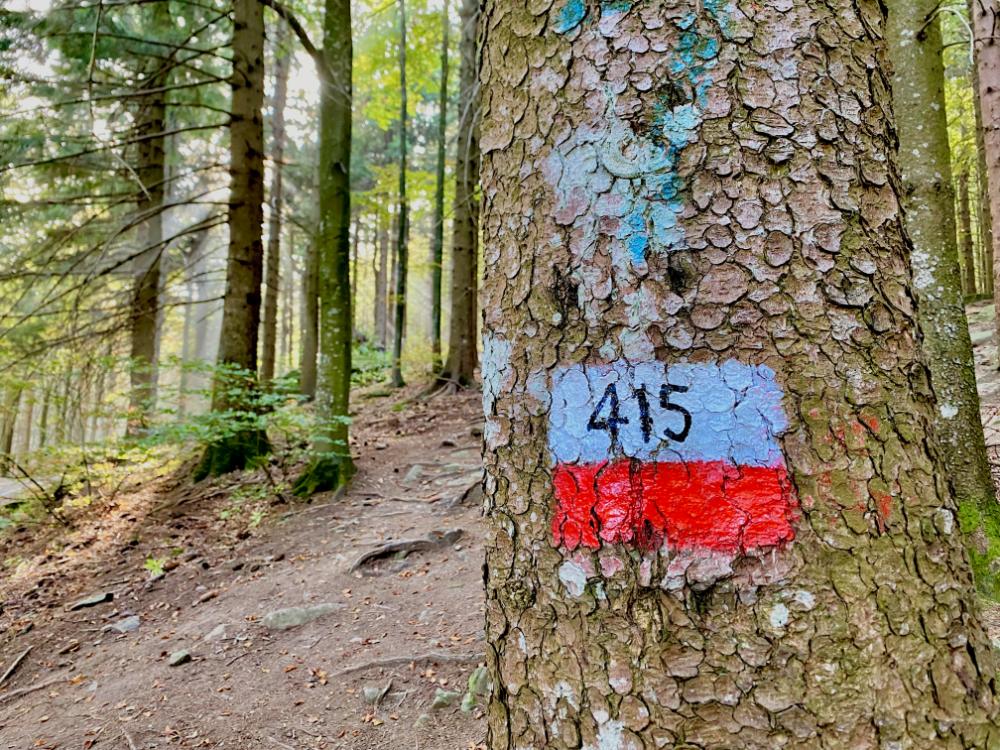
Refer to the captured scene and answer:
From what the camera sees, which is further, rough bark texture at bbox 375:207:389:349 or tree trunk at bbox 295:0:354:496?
rough bark texture at bbox 375:207:389:349

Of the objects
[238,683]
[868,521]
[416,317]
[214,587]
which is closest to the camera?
[868,521]

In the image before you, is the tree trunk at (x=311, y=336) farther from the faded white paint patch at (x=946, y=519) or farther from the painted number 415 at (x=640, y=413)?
the faded white paint patch at (x=946, y=519)

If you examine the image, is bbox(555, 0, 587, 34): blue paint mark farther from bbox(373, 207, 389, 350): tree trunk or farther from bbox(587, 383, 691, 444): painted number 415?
bbox(373, 207, 389, 350): tree trunk

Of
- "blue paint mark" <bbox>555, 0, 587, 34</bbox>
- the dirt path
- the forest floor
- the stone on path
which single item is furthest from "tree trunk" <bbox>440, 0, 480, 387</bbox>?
"blue paint mark" <bbox>555, 0, 587, 34</bbox>

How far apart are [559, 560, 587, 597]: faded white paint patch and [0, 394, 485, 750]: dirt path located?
2.18 metres

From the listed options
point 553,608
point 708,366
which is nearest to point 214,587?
point 553,608

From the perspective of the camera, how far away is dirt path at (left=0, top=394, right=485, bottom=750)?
3.09 m

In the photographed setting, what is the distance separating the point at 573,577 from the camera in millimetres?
975

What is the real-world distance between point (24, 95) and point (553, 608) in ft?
29.9

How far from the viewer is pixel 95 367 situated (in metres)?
6.64

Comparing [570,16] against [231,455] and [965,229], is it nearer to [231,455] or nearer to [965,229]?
[231,455]

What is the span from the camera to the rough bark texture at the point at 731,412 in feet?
2.86

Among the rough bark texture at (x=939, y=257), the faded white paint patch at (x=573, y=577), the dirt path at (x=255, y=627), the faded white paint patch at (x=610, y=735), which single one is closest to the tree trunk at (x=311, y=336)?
the dirt path at (x=255, y=627)

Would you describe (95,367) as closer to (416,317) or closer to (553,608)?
(553,608)
